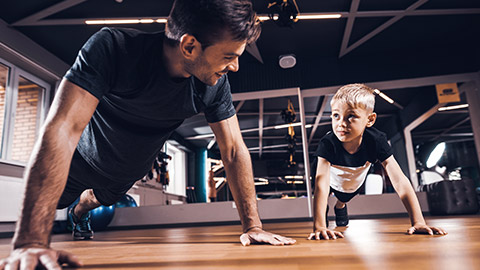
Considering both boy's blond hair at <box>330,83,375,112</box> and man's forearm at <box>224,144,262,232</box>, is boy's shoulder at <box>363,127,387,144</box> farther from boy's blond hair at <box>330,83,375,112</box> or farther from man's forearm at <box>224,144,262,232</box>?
man's forearm at <box>224,144,262,232</box>

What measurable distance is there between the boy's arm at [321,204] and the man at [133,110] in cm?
26

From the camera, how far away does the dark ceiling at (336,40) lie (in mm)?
4402

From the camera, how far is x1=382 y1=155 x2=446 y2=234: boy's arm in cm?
165

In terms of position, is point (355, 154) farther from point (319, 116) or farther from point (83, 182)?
point (319, 116)

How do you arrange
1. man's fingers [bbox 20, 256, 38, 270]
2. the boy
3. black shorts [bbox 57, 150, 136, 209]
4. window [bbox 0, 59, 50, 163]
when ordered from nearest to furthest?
man's fingers [bbox 20, 256, 38, 270] < black shorts [bbox 57, 150, 136, 209] < the boy < window [bbox 0, 59, 50, 163]

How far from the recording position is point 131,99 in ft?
4.39

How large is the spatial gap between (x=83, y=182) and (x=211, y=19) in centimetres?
108

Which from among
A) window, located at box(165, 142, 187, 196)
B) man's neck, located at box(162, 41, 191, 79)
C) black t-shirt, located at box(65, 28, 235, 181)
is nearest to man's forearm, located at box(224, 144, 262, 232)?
black t-shirt, located at box(65, 28, 235, 181)

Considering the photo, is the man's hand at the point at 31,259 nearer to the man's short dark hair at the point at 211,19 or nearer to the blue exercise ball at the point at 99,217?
the man's short dark hair at the point at 211,19

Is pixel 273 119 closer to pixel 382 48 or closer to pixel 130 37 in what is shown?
pixel 382 48

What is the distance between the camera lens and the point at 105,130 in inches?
59.6

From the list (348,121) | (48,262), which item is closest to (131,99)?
(48,262)

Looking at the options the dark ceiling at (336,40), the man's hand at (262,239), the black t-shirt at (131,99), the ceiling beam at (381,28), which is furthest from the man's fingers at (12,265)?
the ceiling beam at (381,28)

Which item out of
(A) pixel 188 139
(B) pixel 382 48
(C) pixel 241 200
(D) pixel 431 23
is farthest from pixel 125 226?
(D) pixel 431 23
